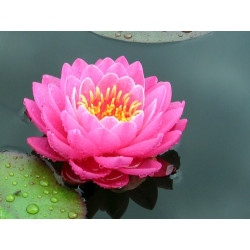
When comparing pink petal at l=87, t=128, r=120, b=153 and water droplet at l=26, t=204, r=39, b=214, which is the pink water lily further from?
water droplet at l=26, t=204, r=39, b=214

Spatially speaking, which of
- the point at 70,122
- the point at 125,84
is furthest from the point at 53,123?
the point at 125,84

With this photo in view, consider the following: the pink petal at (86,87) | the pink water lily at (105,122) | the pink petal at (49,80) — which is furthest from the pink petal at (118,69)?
the pink petal at (49,80)

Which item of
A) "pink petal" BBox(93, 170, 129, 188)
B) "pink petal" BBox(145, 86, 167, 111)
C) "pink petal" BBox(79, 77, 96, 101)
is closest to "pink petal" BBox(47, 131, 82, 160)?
"pink petal" BBox(93, 170, 129, 188)

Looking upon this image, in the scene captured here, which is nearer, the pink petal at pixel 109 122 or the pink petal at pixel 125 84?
the pink petal at pixel 109 122

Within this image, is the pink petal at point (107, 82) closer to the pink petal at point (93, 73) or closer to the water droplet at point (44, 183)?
the pink petal at point (93, 73)

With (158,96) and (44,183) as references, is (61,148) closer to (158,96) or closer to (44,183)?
(44,183)
